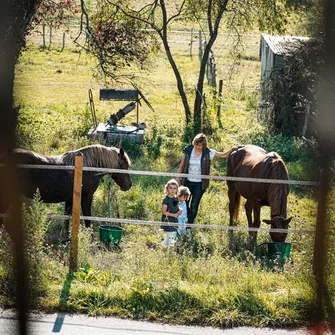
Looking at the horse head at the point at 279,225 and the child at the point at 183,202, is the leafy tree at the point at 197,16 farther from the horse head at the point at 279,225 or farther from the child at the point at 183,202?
the horse head at the point at 279,225

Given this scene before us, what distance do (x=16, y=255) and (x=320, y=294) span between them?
220 cm

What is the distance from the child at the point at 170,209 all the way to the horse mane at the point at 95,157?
0.80 metres

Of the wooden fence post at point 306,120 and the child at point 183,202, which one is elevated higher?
the wooden fence post at point 306,120

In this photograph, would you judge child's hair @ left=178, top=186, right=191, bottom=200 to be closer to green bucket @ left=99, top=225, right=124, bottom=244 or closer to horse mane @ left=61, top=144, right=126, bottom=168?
green bucket @ left=99, top=225, right=124, bottom=244

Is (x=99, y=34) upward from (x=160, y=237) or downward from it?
upward

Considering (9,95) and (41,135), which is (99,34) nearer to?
(41,135)

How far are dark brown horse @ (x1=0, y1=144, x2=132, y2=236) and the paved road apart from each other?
6.50 ft

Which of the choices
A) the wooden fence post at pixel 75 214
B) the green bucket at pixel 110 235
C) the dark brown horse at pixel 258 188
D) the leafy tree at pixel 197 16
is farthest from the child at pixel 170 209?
the leafy tree at pixel 197 16

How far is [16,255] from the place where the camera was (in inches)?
213

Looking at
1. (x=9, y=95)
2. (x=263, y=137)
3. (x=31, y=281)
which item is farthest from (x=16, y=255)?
(x=263, y=137)

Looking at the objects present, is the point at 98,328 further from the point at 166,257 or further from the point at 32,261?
the point at 166,257

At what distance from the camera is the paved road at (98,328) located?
192 inches

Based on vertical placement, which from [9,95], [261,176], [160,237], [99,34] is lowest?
[160,237]

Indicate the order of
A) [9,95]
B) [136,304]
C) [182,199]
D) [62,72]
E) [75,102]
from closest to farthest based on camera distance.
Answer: [136,304]
[182,199]
[9,95]
[75,102]
[62,72]
